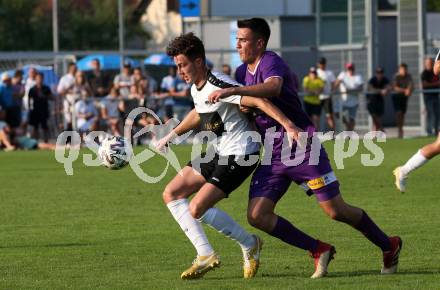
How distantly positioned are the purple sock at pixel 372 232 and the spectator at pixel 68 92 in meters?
20.3

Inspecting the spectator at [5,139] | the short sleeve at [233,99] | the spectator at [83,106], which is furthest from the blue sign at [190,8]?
the short sleeve at [233,99]

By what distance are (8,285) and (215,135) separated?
1876 mm

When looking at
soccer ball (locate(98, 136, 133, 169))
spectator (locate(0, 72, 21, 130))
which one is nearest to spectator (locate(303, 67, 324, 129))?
spectator (locate(0, 72, 21, 130))

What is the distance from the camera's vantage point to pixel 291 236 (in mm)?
9070

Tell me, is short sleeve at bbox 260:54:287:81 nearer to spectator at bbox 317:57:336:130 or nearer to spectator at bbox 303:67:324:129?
spectator at bbox 303:67:324:129

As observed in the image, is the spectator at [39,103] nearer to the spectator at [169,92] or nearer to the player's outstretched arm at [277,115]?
the spectator at [169,92]

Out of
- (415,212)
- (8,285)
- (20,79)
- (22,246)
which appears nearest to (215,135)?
(8,285)

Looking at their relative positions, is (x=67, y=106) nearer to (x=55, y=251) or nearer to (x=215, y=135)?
(x=55, y=251)

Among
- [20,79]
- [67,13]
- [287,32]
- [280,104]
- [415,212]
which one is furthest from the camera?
[67,13]

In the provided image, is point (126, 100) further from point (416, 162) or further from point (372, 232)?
point (372, 232)

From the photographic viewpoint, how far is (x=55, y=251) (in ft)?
35.9

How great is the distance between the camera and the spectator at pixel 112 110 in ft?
95.4

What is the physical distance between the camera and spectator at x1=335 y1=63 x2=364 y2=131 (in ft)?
98.2

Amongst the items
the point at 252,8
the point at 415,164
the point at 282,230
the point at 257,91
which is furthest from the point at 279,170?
the point at 252,8
